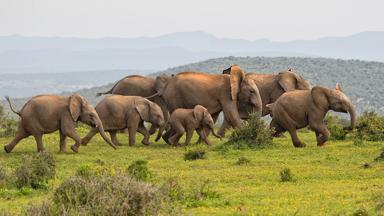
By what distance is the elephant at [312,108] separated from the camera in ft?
89.9

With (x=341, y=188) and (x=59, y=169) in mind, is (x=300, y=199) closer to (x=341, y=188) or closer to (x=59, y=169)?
(x=341, y=188)

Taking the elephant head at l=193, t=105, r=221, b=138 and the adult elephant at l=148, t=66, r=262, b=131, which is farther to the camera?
the adult elephant at l=148, t=66, r=262, b=131

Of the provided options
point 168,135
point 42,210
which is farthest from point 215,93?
point 42,210

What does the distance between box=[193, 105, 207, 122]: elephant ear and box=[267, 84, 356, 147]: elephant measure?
2644mm

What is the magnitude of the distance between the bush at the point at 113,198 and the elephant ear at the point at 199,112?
1533 centimetres

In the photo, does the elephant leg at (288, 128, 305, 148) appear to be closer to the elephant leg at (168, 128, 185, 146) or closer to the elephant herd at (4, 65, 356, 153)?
the elephant herd at (4, 65, 356, 153)

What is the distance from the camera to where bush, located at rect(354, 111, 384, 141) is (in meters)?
30.2

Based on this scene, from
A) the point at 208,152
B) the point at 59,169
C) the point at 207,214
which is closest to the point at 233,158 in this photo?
the point at 208,152

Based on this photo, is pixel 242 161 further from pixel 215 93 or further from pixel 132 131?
pixel 215 93

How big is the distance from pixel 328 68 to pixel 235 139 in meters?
104

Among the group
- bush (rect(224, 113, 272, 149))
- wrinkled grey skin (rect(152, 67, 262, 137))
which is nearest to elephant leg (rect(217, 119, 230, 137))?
wrinkled grey skin (rect(152, 67, 262, 137))

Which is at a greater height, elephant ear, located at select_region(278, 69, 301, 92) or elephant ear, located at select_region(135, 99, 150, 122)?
elephant ear, located at select_region(278, 69, 301, 92)

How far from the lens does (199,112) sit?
2914 centimetres

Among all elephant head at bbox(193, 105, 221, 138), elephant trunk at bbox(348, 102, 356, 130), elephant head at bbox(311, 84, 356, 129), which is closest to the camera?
elephant trunk at bbox(348, 102, 356, 130)
